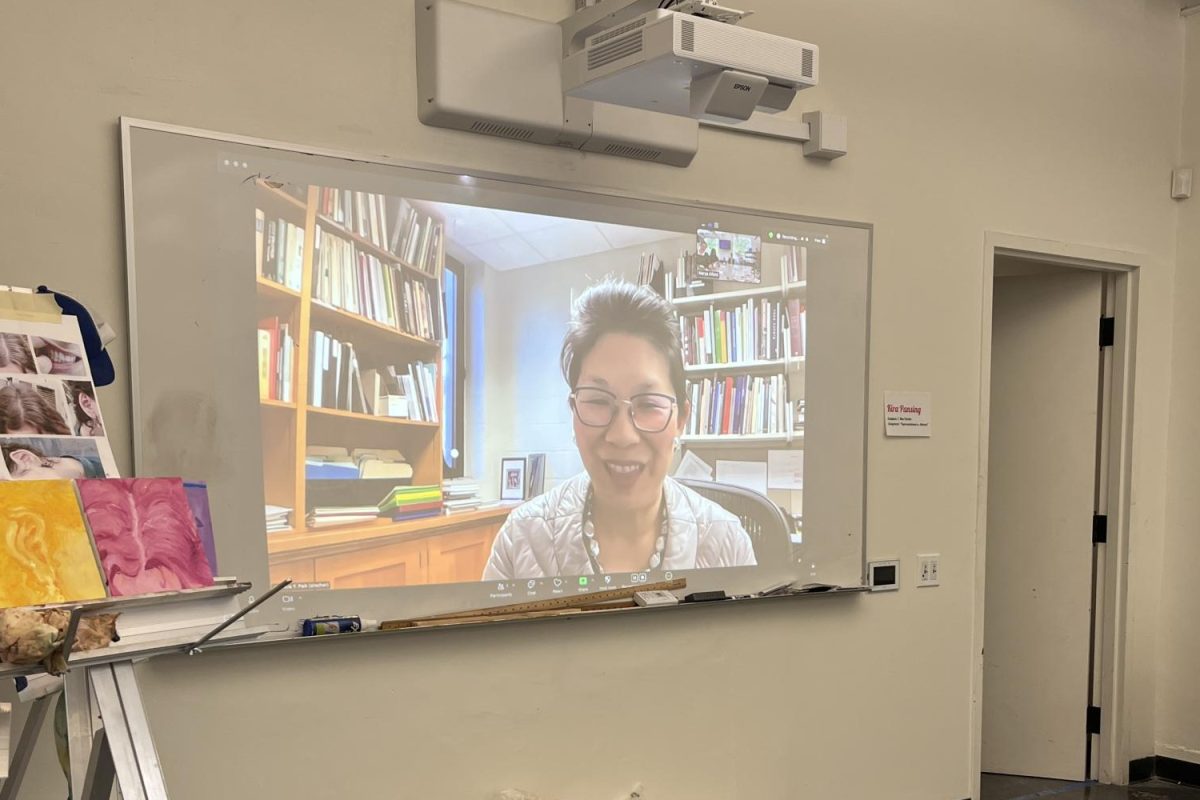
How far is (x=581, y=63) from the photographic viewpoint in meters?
2.59

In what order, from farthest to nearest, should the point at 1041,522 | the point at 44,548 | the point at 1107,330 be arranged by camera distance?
1. the point at 1041,522
2. the point at 1107,330
3. the point at 44,548

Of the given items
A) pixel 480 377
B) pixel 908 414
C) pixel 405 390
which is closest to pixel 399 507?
pixel 405 390

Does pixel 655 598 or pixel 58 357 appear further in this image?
pixel 655 598

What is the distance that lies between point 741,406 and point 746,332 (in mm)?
239

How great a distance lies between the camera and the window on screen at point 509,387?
245 cm

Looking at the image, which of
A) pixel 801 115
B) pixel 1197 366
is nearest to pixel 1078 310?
pixel 1197 366

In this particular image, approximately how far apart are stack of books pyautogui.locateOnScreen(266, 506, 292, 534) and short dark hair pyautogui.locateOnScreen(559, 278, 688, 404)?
2.89ft

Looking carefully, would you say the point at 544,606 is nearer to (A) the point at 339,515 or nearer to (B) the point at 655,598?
(B) the point at 655,598

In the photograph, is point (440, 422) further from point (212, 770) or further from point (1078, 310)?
point (1078, 310)

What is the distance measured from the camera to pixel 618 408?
115 inches

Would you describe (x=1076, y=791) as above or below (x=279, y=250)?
below

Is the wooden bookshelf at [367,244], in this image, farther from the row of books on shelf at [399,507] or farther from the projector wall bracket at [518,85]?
the row of books on shelf at [399,507]

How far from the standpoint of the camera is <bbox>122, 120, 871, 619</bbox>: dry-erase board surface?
7.60 feet


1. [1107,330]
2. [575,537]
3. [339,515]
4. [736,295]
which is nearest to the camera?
[339,515]
